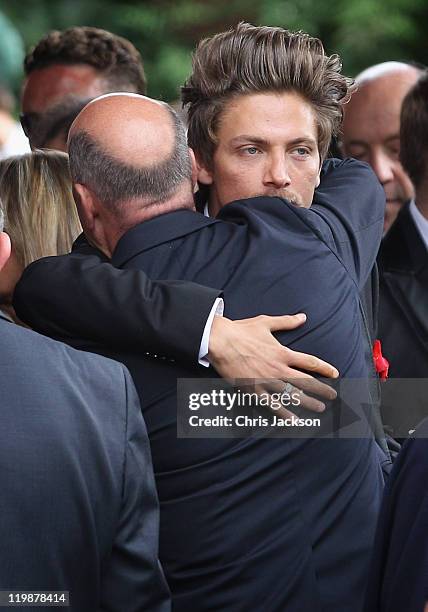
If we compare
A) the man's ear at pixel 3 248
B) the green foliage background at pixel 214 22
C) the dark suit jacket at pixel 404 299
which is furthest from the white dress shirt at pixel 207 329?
the green foliage background at pixel 214 22

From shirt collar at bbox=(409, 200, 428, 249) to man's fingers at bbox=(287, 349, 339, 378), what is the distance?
1.28 meters

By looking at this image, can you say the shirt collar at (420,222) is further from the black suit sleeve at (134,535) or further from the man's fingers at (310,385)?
the black suit sleeve at (134,535)

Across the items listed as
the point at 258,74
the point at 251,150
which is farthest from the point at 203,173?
the point at 258,74

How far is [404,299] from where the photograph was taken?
3287 millimetres

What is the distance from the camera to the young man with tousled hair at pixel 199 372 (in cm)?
214

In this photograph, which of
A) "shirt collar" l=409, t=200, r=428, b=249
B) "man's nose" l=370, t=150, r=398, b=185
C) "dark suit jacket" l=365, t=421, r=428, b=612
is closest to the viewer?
"dark suit jacket" l=365, t=421, r=428, b=612

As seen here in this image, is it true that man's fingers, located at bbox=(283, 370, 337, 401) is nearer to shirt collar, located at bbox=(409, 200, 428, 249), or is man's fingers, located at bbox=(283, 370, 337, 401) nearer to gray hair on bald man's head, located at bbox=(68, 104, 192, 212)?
gray hair on bald man's head, located at bbox=(68, 104, 192, 212)

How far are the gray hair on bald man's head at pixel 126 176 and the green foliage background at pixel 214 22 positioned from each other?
7.81 m

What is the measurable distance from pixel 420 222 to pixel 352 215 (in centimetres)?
102

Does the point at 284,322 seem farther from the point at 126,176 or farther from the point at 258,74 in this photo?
the point at 258,74

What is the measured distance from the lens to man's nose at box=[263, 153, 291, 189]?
8.13 ft

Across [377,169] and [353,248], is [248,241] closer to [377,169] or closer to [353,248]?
[353,248]

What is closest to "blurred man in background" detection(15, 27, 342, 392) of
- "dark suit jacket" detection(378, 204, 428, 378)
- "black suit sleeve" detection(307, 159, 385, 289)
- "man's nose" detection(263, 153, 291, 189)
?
"black suit sleeve" detection(307, 159, 385, 289)

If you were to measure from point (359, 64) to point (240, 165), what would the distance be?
7852mm
